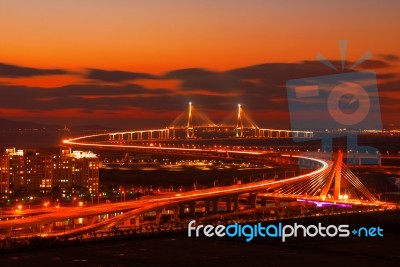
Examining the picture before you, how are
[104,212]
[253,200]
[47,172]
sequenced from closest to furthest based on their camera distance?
[104,212] < [253,200] < [47,172]

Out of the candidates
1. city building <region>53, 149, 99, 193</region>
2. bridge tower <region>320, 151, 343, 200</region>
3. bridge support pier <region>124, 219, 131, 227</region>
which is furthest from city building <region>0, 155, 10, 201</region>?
bridge tower <region>320, 151, 343, 200</region>

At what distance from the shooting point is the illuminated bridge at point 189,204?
394 inches

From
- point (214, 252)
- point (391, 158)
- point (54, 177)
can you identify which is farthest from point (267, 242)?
point (391, 158)

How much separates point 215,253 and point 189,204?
695 centimetres

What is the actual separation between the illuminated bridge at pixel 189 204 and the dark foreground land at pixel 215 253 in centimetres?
265

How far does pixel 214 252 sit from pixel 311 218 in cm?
334

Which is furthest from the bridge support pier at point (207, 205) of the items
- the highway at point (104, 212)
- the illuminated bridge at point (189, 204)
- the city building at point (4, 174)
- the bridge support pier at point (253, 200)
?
the city building at point (4, 174)

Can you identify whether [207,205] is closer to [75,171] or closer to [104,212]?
[104,212]

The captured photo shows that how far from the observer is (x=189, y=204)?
1290cm

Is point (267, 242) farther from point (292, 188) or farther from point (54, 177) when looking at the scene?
point (54, 177)

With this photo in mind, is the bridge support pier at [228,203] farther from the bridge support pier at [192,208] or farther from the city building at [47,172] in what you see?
the city building at [47,172]

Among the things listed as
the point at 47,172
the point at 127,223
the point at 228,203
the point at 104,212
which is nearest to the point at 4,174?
the point at 47,172

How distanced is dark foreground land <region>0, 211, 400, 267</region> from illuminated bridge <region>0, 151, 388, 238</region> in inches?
104

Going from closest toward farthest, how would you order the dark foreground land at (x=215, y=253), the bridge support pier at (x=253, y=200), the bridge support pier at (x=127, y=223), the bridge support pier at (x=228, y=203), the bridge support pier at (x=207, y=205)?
the dark foreground land at (x=215, y=253), the bridge support pier at (x=127, y=223), the bridge support pier at (x=207, y=205), the bridge support pier at (x=228, y=203), the bridge support pier at (x=253, y=200)
